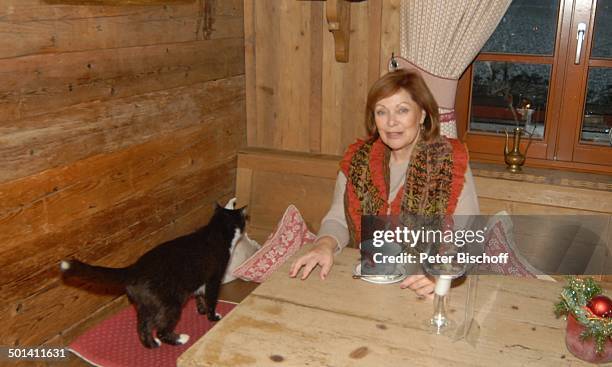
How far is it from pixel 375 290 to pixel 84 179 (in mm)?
1166

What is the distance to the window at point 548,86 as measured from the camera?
108 inches

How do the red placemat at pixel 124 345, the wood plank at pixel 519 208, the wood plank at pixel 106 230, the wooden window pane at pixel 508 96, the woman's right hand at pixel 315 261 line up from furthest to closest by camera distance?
the wooden window pane at pixel 508 96 → the wood plank at pixel 519 208 → the red placemat at pixel 124 345 → the wood plank at pixel 106 230 → the woman's right hand at pixel 315 261

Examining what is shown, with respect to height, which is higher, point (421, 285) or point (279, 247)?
point (421, 285)

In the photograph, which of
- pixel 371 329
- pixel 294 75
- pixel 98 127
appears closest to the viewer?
pixel 371 329

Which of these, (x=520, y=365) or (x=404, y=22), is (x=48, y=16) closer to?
(x=404, y=22)

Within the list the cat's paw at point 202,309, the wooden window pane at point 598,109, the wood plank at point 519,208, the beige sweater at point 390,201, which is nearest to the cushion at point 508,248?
the wood plank at point 519,208

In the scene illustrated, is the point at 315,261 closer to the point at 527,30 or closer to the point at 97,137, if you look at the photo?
the point at 97,137

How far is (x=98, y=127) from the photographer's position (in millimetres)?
2303

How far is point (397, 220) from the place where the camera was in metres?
2.27

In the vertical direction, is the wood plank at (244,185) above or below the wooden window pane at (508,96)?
below

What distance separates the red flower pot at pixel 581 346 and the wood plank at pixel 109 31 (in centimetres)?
175

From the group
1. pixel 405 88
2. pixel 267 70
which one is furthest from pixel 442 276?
pixel 267 70

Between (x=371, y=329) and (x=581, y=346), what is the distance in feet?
1.56

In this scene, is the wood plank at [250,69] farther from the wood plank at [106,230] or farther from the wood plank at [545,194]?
the wood plank at [545,194]
